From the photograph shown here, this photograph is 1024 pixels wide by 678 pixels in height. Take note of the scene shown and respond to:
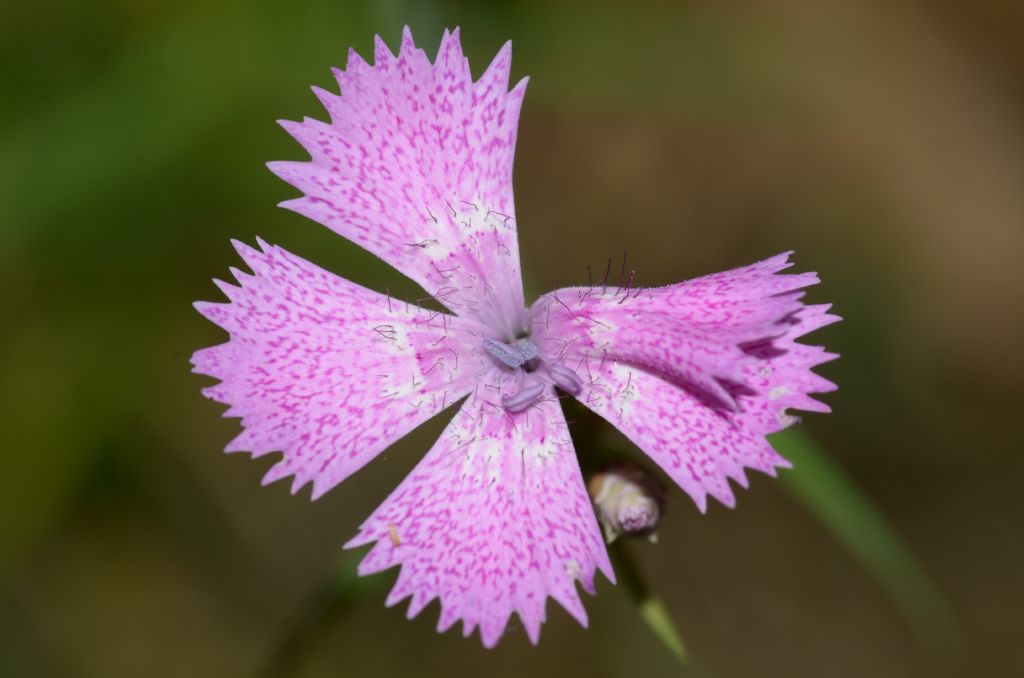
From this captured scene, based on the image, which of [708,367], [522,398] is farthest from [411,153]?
[708,367]

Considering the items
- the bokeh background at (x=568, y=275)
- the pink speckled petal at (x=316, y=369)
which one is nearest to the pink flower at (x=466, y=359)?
the pink speckled petal at (x=316, y=369)

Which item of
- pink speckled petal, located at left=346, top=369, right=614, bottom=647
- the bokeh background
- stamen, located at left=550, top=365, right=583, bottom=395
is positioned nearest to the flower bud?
pink speckled petal, located at left=346, top=369, right=614, bottom=647

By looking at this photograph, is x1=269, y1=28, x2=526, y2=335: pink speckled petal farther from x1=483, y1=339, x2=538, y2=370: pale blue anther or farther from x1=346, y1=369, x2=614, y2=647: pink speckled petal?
x1=346, y1=369, x2=614, y2=647: pink speckled petal

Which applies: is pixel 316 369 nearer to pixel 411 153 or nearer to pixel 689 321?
pixel 411 153

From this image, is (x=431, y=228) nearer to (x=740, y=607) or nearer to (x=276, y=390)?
(x=276, y=390)

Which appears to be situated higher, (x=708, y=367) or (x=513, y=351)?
(x=513, y=351)

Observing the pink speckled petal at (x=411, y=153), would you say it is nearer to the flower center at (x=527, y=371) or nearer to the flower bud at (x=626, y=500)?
the flower center at (x=527, y=371)

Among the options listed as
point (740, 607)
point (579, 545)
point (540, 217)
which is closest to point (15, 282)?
point (540, 217)
